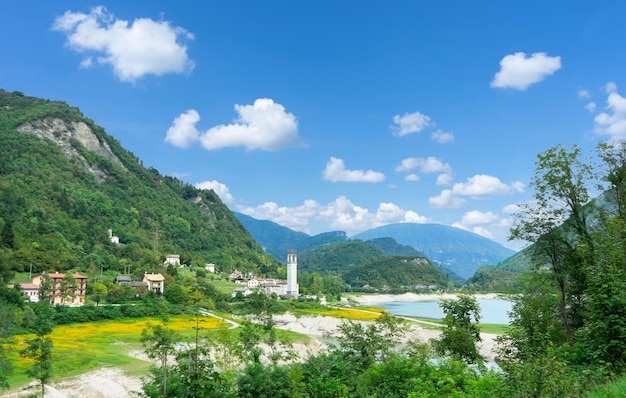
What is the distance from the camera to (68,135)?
473ft

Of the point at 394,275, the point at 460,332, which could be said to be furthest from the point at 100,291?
the point at 394,275

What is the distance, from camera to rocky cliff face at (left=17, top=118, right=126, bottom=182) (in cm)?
13675

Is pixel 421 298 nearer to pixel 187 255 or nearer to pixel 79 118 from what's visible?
pixel 187 255

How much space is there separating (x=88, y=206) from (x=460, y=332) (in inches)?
4476

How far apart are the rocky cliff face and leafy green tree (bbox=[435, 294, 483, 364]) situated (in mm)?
144073

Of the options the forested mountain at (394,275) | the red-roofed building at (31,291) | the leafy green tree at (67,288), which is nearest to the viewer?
the red-roofed building at (31,291)

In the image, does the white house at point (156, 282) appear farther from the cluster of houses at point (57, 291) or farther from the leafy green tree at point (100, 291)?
the cluster of houses at point (57, 291)

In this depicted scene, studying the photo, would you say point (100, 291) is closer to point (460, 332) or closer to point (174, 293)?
point (174, 293)

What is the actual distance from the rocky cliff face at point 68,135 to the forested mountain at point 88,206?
1.03ft

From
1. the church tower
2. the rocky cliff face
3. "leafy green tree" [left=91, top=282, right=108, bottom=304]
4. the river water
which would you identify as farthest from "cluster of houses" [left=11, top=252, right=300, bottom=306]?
the rocky cliff face

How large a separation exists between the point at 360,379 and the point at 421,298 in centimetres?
14010

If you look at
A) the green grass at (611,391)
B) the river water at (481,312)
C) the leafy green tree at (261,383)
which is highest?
the green grass at (611,391)

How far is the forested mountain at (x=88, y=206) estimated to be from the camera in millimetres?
Answer: 75625

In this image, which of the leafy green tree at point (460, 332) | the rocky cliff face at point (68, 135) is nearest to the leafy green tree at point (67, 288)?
the leafy green tree at point (460, 332)
